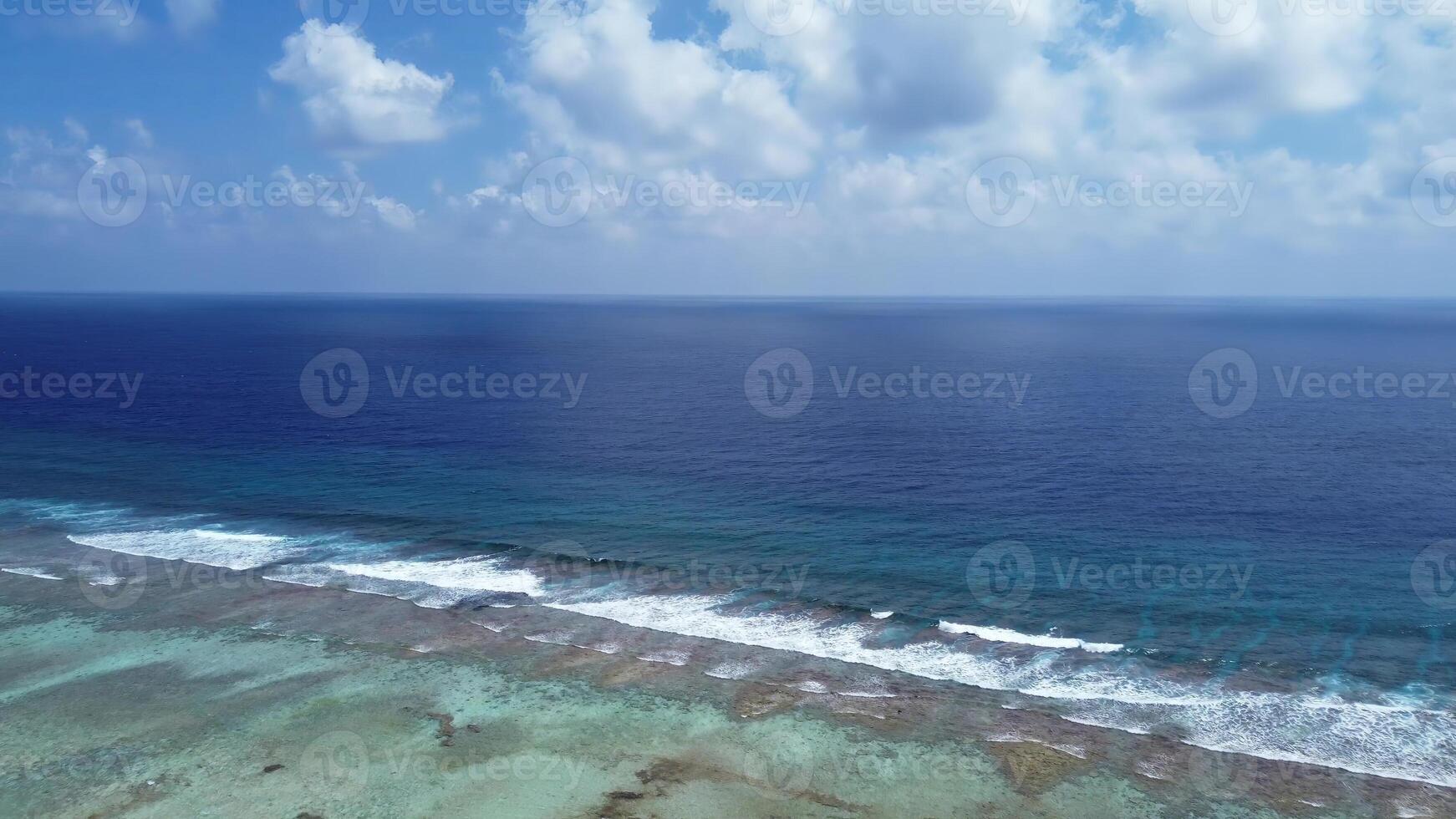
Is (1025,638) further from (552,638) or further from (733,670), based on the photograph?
(552,638)

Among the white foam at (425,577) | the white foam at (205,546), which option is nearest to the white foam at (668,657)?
the white foam at (425,577)

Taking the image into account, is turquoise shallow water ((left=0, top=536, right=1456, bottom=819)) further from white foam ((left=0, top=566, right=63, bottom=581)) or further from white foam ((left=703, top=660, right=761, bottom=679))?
white foam ((left=0, top=566, right=63, bottom=581))

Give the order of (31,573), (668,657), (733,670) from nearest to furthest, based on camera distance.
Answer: (733,670) → (668,657) → (31,573)

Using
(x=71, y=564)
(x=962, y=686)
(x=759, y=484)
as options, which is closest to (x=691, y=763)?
(x=962, y=686)

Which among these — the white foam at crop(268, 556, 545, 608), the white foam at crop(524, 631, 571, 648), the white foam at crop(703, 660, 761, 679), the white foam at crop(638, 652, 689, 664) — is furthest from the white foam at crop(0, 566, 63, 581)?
the white foam at crop(703, 660, 761, 679)

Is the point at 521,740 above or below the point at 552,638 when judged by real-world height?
below

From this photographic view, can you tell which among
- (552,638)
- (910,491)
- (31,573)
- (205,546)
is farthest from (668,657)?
(31,573)

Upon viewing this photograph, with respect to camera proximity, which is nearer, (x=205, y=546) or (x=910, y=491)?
(x=205, y=546)
